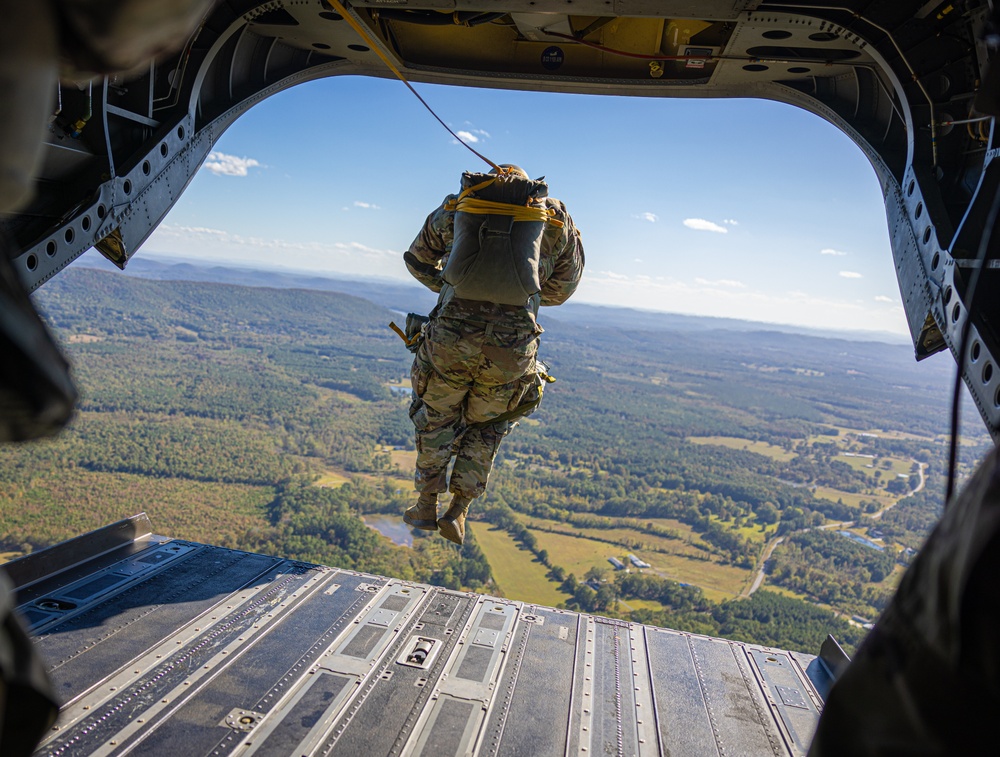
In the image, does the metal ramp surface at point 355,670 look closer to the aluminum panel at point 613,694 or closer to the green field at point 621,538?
the aluminum panel at point 613,694

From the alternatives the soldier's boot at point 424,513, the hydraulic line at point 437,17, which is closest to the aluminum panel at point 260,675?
the soldier's boot at point 424,513

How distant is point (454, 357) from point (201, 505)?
4005cm

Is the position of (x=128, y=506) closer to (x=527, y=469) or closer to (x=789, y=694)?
(x=527, y=469)

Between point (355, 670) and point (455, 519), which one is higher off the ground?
point (455, 519)

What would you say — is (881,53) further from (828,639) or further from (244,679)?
(244,679)

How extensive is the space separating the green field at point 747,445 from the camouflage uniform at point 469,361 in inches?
2739

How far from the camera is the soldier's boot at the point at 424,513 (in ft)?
13.5

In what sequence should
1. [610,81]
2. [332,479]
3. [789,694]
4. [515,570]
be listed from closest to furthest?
1. [789,694]
2. [610,81]
3. [515,570]
4. [332,479]

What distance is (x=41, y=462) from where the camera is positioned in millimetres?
44312

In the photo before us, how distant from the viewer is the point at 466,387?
3.90m

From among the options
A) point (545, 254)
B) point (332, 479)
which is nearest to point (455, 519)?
point (545, 254)

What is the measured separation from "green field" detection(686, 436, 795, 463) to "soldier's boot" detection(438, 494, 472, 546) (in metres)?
69.5

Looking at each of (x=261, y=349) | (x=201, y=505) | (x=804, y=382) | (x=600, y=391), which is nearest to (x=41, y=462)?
(x=201, y=505)

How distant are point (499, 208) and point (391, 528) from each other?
3903 centimetres
